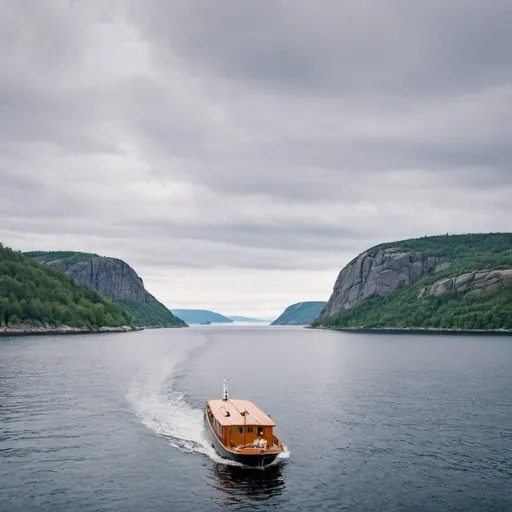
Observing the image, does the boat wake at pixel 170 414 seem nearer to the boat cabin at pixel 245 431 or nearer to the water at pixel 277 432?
the water at pixel 277 432

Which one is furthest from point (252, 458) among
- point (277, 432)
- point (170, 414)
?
point (170, 414)

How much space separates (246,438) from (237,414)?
25.5 feet

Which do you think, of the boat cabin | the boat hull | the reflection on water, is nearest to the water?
the reflection on water

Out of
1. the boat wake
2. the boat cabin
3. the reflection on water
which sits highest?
the boat cabin

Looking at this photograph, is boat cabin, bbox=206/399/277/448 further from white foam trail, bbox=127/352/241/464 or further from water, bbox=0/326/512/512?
water, bbox=0/326/512/512

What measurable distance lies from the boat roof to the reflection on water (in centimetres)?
460

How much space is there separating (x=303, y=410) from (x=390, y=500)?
40346mm

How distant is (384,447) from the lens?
64250 millimetres

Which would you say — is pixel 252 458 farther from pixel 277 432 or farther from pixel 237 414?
pixel 277 432

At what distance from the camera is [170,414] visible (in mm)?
83500

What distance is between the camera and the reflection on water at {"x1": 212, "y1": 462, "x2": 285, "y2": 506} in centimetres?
4784

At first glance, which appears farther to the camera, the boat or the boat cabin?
the boat cabin

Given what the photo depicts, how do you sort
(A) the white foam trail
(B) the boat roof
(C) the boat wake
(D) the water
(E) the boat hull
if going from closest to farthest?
(D) the water < (E) the boat hull < (B) the boat roof < (C) the boat wake < (A) the white foam trail

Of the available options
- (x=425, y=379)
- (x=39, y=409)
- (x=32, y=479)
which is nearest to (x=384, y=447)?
(x=32, y=479)
